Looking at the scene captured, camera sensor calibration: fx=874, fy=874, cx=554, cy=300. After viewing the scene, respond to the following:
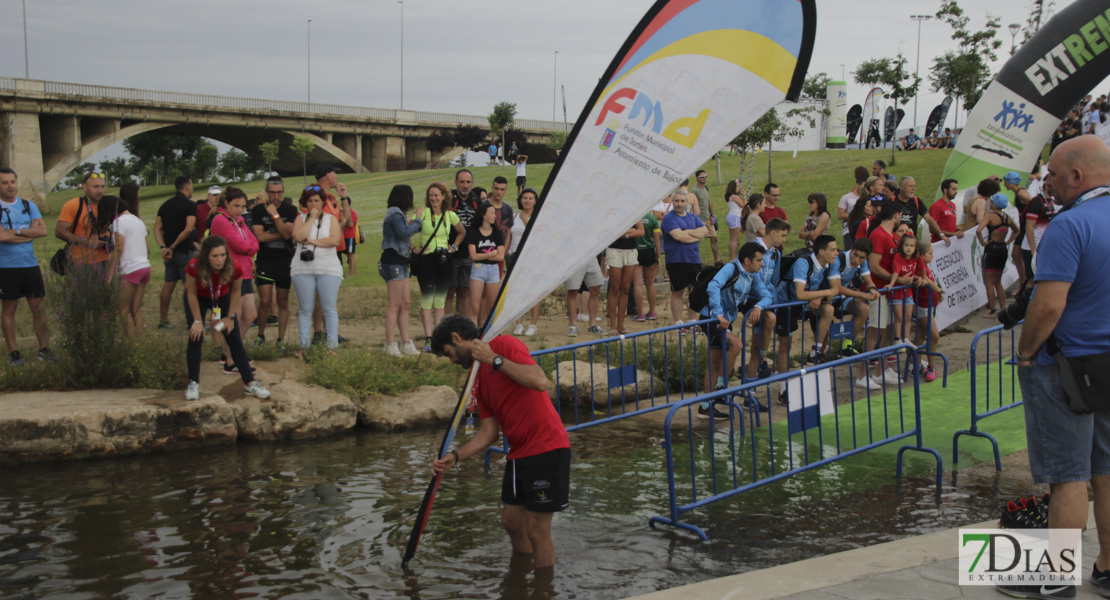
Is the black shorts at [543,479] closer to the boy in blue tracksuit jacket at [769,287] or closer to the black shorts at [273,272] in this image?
the boy in blue tracksuit jacket at [769,287]

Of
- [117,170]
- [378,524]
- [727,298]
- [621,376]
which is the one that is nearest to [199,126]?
[117,170]

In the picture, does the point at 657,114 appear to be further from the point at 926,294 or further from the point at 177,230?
the point at 177,230

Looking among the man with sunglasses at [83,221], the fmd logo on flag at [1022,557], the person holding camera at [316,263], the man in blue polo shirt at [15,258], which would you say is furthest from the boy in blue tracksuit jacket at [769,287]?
the man in blue polo shirt at [15,258]

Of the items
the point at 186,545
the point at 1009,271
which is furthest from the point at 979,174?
the point at 186,545

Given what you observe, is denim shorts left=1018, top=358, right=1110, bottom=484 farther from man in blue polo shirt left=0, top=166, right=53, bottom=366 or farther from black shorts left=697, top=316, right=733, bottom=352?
man in blue polo shirt left=0, top=166, right=53, bottom=366

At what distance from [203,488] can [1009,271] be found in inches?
505

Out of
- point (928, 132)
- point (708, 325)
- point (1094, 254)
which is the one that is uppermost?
point (928, 132)

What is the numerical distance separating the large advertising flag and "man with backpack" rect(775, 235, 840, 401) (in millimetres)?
5184

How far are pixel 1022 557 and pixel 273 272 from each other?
8726mm

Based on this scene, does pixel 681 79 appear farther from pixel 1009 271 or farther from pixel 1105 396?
pixel 1009 271

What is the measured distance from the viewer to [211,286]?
825cm

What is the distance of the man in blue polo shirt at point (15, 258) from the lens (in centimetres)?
881

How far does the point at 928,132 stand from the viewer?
44.5 m

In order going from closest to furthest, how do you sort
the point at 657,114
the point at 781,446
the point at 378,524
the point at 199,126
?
the point at 657,114 → the point at 378,524 → the point at 781,446 → the point at 199,126
